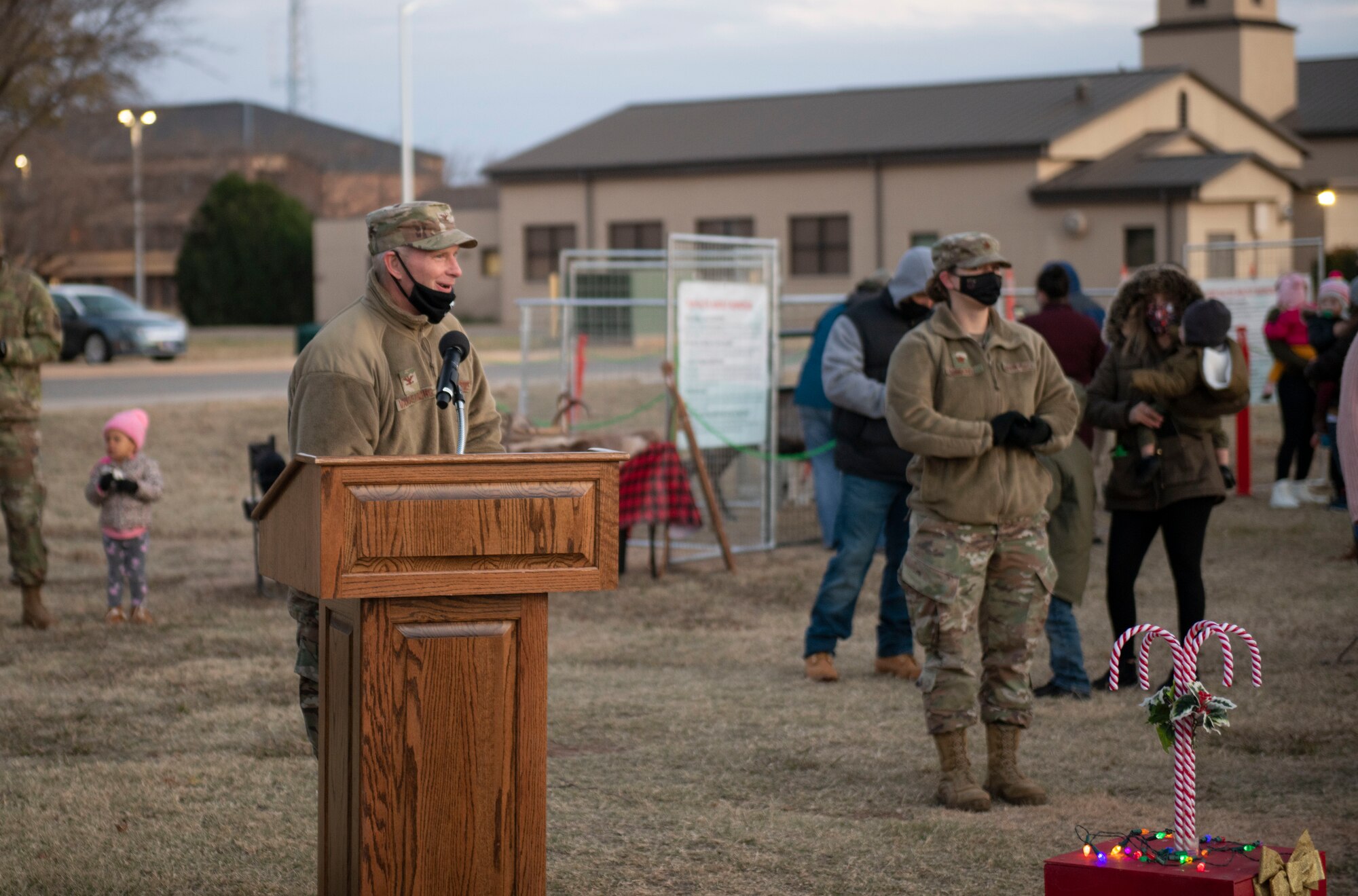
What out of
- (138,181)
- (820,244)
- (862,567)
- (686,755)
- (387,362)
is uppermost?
(138,181)

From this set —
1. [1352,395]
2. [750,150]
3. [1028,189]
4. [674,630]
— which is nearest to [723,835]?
[1352,395]

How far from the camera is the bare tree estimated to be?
19.5 metres

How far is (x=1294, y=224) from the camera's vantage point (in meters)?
44.0

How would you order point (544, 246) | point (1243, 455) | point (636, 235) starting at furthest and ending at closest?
point (544, 246) < point (636, 235) < point (1243, 455)

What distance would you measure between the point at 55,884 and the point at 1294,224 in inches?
1742

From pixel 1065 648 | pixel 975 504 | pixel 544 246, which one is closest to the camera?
pixel 975 504

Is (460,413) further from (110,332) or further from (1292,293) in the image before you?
(110,332)

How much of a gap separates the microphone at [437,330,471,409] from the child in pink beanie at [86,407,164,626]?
17.6ft

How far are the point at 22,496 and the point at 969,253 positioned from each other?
5.59 m

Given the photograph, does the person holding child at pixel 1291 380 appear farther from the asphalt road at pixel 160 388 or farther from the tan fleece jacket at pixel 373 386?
the asphalt road at pixel 160 388

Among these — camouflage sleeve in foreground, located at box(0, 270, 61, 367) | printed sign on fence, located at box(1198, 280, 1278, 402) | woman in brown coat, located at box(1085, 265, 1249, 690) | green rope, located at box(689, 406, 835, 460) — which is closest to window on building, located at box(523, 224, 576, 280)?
printed sign on fence, located at box(1198, 280, 1278, 402)

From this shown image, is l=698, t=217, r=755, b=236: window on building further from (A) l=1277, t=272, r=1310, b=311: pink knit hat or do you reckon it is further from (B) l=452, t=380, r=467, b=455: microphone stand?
(B) l=452, t=380, r=467, b=455: microphone stand

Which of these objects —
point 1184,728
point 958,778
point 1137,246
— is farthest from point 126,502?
point 1137,246

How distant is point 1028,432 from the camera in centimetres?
552
